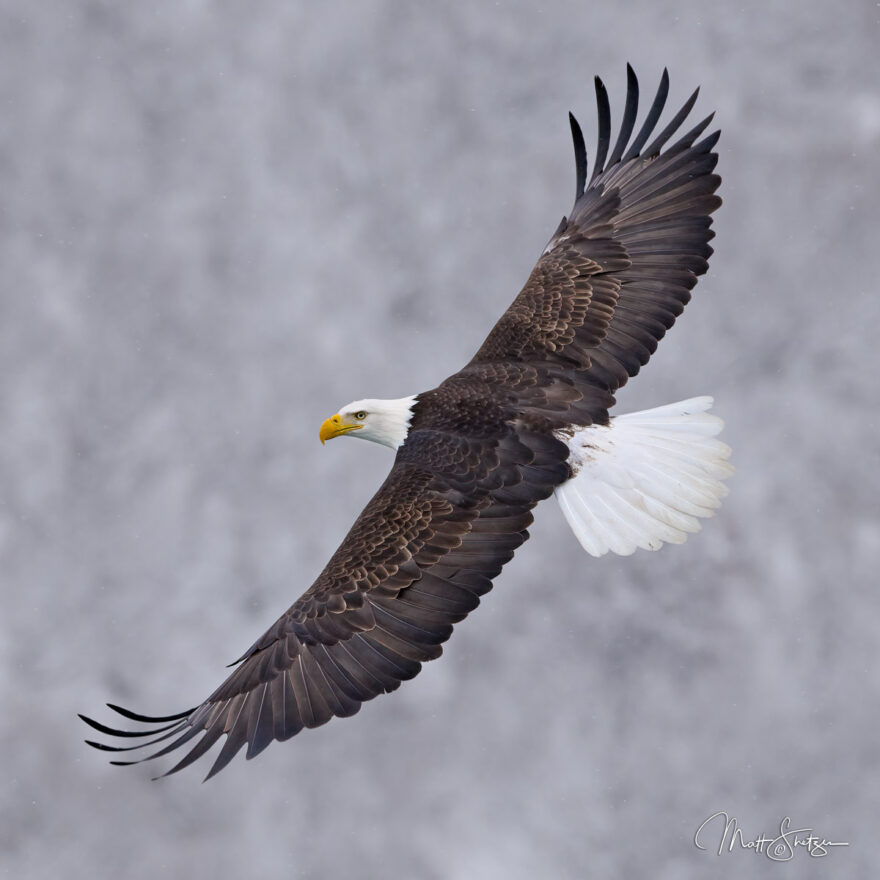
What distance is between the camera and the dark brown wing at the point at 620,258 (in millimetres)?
8828

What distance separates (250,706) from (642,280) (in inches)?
141

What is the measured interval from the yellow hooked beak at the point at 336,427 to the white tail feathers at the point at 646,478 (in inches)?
54.6

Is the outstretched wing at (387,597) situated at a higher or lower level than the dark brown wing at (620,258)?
lower

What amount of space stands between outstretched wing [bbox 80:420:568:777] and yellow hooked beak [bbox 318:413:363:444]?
2.80 ft

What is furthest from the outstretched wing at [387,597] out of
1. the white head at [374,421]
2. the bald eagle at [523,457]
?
the white head at [374,421]

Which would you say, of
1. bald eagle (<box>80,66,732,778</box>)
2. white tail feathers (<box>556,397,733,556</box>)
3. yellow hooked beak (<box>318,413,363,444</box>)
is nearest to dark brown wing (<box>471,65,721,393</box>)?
bald eagle (<box>80,66,732,778</box>)

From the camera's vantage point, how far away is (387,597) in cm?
761

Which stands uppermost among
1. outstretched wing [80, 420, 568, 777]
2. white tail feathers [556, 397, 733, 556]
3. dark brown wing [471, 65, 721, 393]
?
dark brown wing [471, 65, 721, 393]

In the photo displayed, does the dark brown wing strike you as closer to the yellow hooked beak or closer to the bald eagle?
the bald eagle

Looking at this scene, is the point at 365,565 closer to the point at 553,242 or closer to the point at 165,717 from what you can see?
the point at 165,717

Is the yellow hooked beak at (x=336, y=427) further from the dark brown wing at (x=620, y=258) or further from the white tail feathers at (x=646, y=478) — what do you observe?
the white tail feathers at (x=646, y=478)

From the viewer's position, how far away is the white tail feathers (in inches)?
322

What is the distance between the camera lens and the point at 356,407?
8.90 meters

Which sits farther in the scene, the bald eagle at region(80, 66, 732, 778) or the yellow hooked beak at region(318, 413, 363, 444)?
the yellow hooked beak at region(318, 413, 363, 444)
